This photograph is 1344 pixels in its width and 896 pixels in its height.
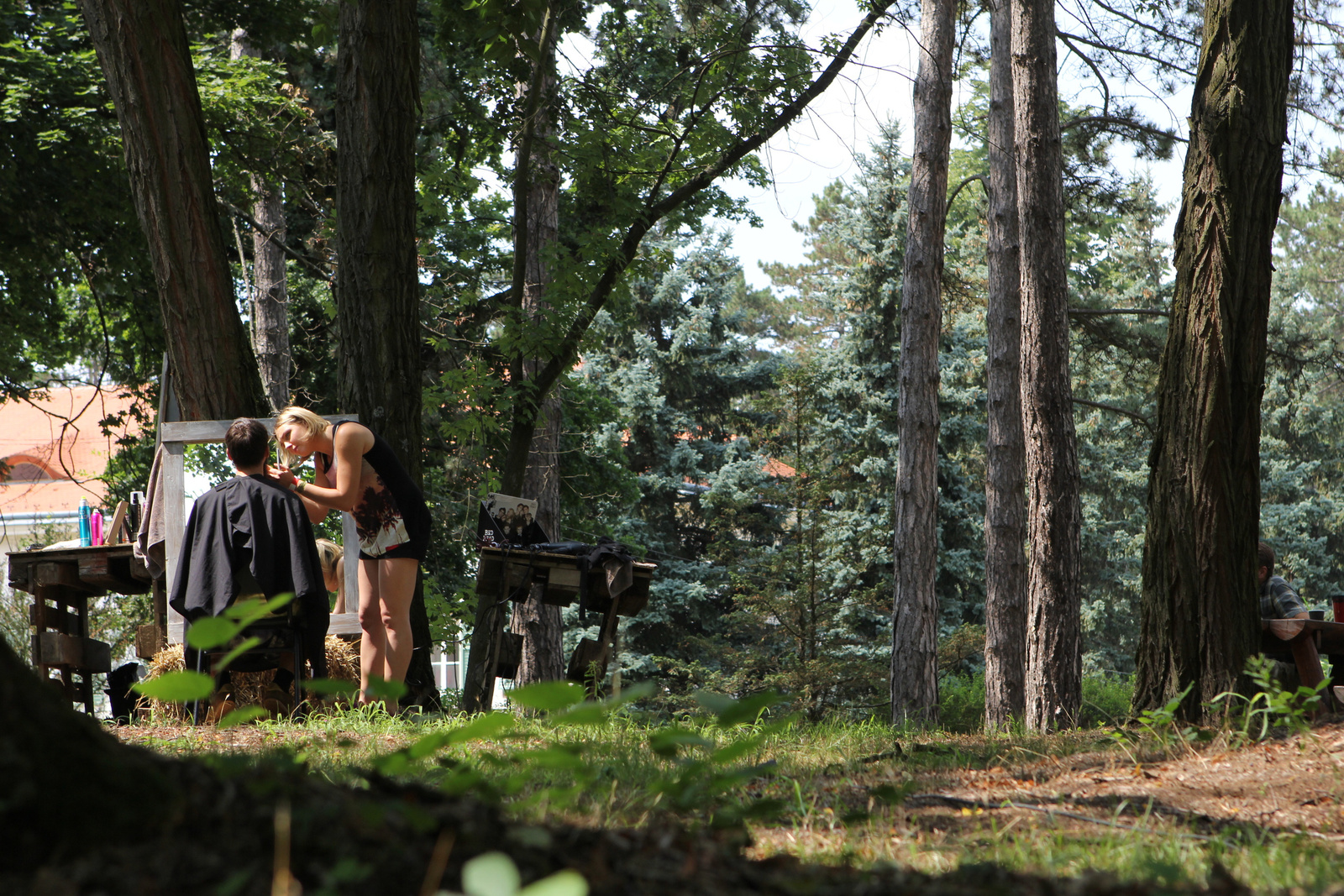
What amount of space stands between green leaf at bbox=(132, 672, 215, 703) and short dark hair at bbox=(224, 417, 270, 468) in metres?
4.14

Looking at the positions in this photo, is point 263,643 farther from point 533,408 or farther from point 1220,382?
point 533,408

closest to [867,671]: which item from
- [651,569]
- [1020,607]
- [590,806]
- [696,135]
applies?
[1020,607]

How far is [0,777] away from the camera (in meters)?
1.34

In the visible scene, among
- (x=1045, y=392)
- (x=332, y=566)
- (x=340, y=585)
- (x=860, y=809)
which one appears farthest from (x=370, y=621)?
(x=1045, y=392)

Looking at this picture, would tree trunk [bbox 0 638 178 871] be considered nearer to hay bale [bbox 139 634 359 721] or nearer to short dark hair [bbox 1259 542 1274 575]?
hay bale [bbox 139 634 359 721]

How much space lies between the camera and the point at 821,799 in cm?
317

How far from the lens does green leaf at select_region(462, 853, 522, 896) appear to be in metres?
1.12

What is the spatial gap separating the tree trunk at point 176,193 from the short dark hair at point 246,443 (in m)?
1.02

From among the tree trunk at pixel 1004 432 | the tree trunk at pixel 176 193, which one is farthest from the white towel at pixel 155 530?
the tree trunk at pixel 1004 432

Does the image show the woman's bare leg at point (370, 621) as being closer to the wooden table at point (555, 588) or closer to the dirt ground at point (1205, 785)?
the wooden table at point (555, 588)

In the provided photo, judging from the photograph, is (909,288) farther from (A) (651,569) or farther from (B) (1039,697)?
(A) (651,569)

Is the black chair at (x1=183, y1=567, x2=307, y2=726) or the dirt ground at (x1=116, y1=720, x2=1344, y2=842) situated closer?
the dirt ground at (x1=116, y1=720, x2=1344, y2=842)

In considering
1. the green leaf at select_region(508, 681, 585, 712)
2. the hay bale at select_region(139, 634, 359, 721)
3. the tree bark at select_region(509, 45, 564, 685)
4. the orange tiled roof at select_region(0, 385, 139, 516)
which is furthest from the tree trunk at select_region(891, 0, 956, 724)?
the orange tiled roof at select_region(0, 385, 139, 516)

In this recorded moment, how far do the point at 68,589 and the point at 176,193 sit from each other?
274 centimetres
